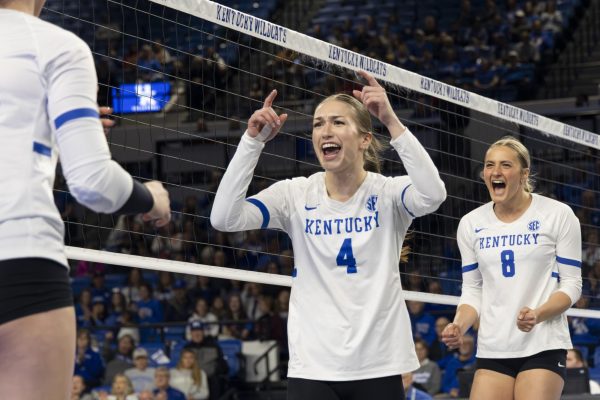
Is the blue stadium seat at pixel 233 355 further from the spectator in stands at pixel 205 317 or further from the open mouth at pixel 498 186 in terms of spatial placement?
the open mouth at pixel 498 186

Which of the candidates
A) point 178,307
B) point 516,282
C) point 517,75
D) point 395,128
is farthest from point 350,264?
point 517,75

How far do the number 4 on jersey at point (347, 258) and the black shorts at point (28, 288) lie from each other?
1843mm

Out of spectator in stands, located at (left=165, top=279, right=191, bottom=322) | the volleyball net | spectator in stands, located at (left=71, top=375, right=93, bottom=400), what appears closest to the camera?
the volleyball net

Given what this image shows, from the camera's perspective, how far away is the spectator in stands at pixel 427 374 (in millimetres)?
11664

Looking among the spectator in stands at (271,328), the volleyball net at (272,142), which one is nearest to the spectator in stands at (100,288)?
the volleyball net at (272,142)

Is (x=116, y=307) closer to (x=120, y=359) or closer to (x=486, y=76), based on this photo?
(x=120, y=359)

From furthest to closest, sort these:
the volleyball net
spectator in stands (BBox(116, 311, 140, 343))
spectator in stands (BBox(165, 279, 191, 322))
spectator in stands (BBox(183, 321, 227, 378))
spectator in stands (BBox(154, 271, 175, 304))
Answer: spectator in stands (BBox(154, 271, 175, 304)) < spectator in stands (BBox(165, 279, 191, 322)) < spectator in stands (BBox(116, 311, 140, 343)) < spectator in stands (BBox(183, 321, 227, 378)) < the volleyball net

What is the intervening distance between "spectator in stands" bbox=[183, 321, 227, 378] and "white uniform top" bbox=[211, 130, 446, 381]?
852 cm

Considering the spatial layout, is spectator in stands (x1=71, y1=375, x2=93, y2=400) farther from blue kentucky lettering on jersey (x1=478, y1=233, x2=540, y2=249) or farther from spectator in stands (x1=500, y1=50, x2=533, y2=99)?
spectator in stands (x1=500, y1=50, x2=533, y2=99)

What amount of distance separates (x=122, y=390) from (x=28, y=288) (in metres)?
9.82

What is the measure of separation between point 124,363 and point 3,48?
10.9 metres

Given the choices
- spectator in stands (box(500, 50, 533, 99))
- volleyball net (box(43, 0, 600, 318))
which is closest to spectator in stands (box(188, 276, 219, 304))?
volleyball net (box(43, 0, 600, 318))

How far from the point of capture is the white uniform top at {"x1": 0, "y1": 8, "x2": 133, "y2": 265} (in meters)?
2.65

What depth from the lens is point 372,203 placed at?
446 cm
